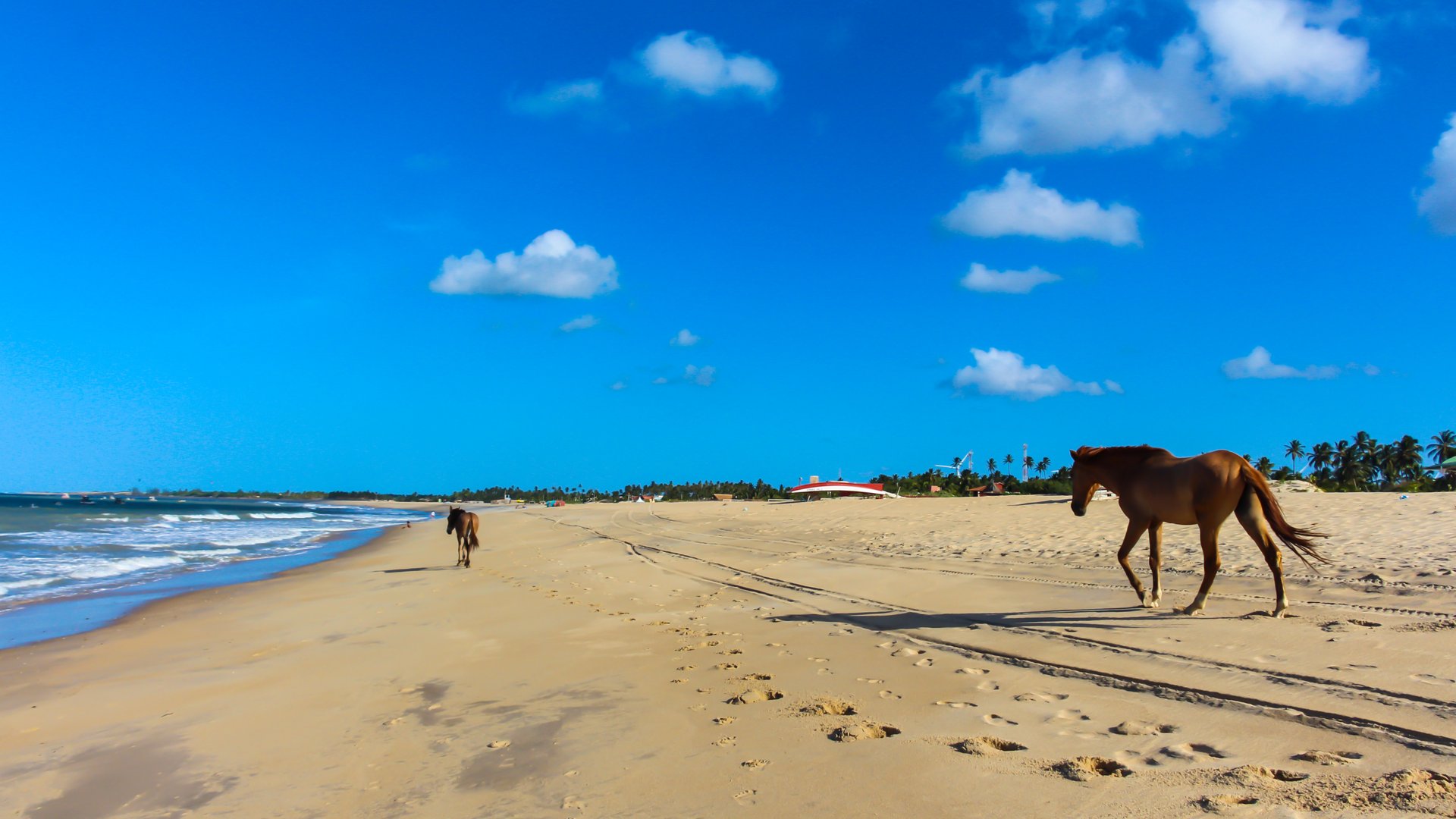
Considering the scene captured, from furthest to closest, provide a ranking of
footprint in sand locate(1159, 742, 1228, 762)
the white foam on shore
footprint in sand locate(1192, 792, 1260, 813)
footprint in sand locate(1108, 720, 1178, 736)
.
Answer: the white foam on shore, footprint in sand locate(1108, 720, 1178, 736), footprint in sand locate(1159, 742, 1228, 762), footprint in sand locate(1192, 792, 1260, 813)

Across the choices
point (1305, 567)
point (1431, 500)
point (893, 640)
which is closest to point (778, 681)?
point (893, 640)

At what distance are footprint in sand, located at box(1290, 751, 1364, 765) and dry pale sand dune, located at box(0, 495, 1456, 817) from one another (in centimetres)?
1

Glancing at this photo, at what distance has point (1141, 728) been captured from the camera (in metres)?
4.57

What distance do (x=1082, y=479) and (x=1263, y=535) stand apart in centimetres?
224

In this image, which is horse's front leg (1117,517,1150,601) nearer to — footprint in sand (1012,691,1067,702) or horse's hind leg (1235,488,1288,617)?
horse's hind leg (1235,488,1288,617)

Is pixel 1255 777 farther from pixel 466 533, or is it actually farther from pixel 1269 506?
pixel 466 533

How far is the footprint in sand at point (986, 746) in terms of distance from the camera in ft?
14.2

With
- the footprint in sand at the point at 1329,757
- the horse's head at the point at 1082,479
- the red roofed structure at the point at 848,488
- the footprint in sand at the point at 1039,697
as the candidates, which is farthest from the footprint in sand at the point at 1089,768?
the red roofed structure at the point at 848,488

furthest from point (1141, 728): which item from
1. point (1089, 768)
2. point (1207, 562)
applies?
point (1207, 562)

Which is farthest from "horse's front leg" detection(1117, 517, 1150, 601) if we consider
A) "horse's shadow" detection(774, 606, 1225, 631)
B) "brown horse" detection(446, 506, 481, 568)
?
"brown horse" detection(446, 506, 481, 568)

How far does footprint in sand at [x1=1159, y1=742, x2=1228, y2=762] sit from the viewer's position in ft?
13.3

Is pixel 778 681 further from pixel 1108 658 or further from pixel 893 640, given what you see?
pixel 1108 658

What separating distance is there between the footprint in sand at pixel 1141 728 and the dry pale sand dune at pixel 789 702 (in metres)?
0.04

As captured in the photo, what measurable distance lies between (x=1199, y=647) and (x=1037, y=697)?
80.8 inches
